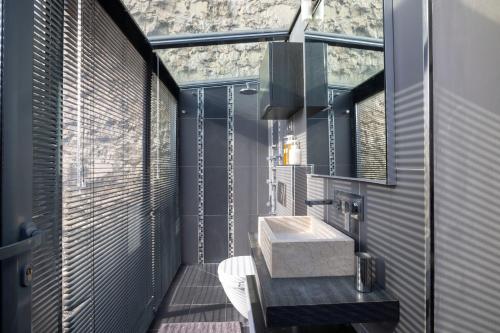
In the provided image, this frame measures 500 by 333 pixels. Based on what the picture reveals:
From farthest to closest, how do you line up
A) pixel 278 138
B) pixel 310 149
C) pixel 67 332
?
1. pixel 278 138
2. pixel 310 149
3. pixel 67 332

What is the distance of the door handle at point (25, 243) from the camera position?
2.93ft

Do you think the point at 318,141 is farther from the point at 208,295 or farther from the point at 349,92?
the point at 208,295

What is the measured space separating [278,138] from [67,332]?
116 inches

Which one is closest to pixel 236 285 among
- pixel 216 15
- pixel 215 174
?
pixel 215 174

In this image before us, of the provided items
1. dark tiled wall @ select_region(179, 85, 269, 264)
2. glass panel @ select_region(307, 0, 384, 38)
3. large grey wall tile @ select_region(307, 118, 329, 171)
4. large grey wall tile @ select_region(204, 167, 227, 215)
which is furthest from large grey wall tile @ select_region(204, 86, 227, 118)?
glass panel @ select_region(307, 0, 384, 38)

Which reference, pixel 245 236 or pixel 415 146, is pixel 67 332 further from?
pixel 245 236

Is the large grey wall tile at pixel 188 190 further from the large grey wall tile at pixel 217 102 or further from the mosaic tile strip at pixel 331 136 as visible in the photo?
the mosaic tile strip at pixel 331 136

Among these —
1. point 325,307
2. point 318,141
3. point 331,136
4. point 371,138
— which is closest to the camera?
point 325,307

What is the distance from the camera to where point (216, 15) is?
128 inches

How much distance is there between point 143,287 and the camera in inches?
94.8

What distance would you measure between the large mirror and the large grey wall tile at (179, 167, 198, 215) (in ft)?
6.99

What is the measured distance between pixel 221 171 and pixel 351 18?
2.87 m

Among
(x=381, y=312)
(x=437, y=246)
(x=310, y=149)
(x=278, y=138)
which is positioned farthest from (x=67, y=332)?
(x=278, y=138)

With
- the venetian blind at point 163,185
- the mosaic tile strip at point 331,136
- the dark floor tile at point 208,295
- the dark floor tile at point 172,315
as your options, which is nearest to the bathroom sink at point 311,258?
the mosaic tile strip at point 331,136
